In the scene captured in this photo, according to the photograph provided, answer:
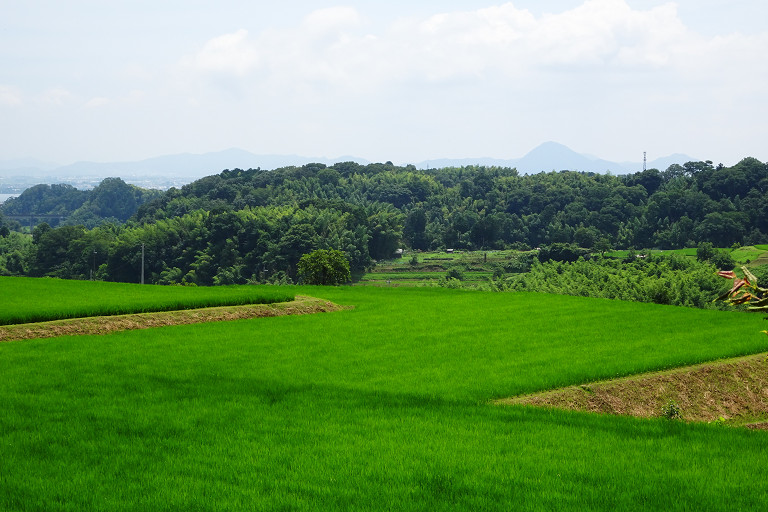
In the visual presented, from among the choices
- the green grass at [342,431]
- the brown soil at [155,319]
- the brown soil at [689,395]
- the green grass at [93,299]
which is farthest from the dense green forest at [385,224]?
the brown soil at [689,395]

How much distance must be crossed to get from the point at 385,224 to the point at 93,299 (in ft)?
321

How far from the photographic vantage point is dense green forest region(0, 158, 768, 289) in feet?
358

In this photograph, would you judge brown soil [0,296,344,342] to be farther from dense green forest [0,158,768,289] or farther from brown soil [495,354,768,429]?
dense green forest [0,158,768,289]

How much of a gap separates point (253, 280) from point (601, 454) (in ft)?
311

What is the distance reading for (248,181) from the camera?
569 ft

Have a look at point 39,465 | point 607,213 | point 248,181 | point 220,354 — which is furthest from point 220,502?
point 248,181

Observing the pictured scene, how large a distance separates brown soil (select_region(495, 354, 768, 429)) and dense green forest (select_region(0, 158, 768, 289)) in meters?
81.7

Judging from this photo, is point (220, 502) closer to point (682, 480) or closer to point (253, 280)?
point (682, 480)

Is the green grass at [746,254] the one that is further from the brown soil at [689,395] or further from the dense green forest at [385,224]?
the brown soil at [689,395]

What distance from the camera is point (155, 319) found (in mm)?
25703

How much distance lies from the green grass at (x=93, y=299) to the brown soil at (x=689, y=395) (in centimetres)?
1543

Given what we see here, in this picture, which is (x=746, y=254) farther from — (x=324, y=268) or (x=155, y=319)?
(x=155, y=319)

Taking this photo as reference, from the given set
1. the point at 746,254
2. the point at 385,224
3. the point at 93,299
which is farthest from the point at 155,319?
the point at 385,224

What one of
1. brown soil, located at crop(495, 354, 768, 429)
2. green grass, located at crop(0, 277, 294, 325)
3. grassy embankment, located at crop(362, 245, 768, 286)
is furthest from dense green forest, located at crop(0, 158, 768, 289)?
brown soil, located at crop(495, 354, 768, 429)
